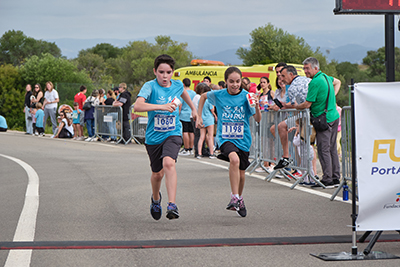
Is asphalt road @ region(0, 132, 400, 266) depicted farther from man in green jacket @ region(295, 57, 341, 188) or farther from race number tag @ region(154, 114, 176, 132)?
race number tag @ region(154, 114, 176, 132)

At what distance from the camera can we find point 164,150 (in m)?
6.46

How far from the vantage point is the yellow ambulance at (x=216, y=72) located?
926 inches

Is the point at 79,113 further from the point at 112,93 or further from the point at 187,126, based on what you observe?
the point at 187,126

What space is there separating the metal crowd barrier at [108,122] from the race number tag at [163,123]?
43.7 feet

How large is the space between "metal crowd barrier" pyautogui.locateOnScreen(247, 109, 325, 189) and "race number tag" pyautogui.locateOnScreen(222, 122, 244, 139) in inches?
97.9

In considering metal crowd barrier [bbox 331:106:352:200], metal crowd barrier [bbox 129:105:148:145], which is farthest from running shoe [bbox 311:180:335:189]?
metal crowd barrier [bbox 129:105:148:145]

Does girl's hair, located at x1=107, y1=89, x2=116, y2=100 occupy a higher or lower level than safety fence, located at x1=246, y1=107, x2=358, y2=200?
higher

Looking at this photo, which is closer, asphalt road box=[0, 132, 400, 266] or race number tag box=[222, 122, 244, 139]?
asphalt road box=[0, 132, 400, 266]

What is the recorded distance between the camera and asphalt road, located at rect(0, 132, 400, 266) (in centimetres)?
498

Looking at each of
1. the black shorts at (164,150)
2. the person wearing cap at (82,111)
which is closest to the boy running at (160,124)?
the black shorts at (164,150)

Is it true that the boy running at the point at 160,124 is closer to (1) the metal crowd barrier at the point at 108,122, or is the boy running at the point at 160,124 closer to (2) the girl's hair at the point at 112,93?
(1) the metal crowd barrier at the point at 108,122

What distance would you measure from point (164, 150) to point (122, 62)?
10799 centimetres

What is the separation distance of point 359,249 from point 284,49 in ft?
227

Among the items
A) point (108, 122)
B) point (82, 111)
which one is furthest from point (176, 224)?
point (82, 111)
